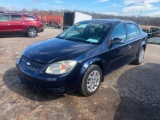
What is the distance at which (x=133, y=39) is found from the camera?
4887mm

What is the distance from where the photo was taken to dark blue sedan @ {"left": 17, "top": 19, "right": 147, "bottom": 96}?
2959 millimetres

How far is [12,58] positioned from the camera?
599 cm

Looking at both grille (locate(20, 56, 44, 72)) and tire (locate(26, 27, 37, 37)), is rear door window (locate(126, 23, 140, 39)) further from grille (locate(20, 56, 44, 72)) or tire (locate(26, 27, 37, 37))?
tire (locate(26, 27, 37, 37))

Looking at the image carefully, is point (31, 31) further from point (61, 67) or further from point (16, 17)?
point (61, 67)

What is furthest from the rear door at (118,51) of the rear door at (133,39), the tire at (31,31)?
the tire at (31,31)

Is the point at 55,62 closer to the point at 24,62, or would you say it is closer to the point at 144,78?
the point at 24,62

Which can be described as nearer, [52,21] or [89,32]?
[89,32]

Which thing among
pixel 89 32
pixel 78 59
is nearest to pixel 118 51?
pixel 89 32

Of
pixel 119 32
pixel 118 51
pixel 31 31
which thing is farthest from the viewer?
pixel 31 31

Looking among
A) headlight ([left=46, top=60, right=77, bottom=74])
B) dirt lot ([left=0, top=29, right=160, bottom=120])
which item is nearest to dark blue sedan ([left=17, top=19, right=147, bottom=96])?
headlight ([left=46, top=60, right=77, bottom=74])

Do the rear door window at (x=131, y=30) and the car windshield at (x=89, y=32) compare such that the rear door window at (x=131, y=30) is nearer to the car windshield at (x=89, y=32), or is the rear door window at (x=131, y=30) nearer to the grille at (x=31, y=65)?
the car windshield at (x=89, y=32)

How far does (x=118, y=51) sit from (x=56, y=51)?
1690 mm

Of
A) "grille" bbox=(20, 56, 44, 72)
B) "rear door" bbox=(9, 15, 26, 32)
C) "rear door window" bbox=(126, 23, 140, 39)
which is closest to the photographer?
"grille" bbox=(20, 56, 44, 72)

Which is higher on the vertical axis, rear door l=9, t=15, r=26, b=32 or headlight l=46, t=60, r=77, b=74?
rear door l=9, t=15, r=26, b=32
